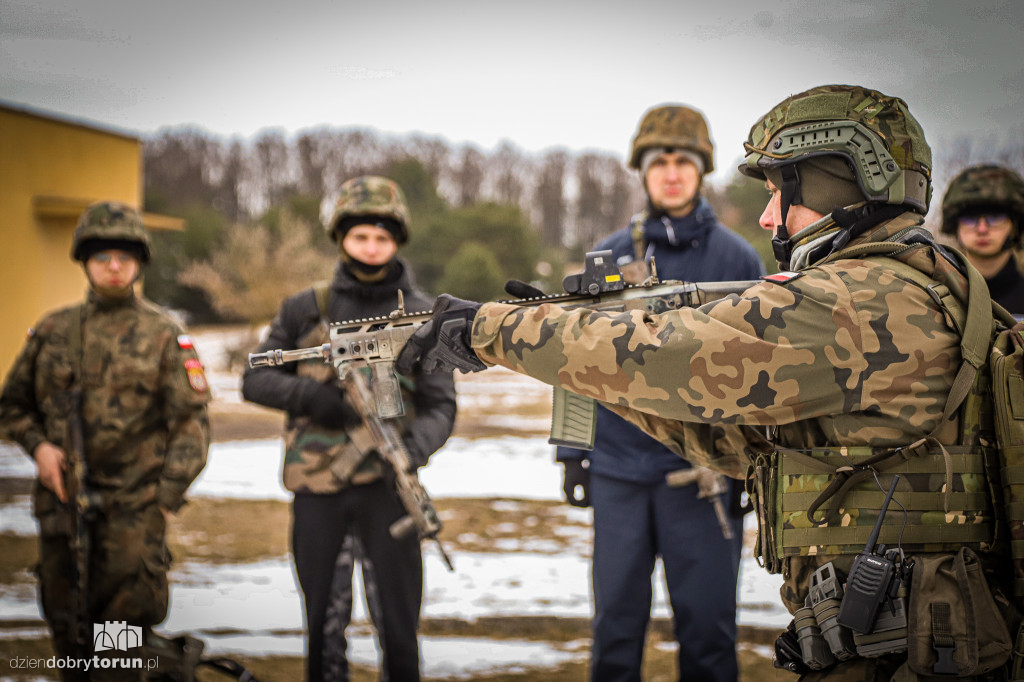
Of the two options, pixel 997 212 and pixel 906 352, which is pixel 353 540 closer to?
pixel 906 352

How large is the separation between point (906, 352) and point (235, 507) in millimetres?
6757

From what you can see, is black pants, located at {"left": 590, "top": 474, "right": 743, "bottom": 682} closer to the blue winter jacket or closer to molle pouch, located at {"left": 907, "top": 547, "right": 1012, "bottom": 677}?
the blue winter jacket

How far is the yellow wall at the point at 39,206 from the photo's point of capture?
33.4 ft

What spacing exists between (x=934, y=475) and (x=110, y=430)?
3.29 meters

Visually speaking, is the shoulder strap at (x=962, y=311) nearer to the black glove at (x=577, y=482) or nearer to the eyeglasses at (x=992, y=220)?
the black glove at (x=577, y=482)

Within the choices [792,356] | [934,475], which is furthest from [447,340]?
[934,475]

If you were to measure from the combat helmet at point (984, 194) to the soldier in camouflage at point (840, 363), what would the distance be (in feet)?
8.06

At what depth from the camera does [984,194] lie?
421 centimetres

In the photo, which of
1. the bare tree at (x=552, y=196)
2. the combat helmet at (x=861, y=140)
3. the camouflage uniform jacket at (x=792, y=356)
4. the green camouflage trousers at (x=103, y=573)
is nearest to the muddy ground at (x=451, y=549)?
the green camouflage trousers at (x=103, y=573)

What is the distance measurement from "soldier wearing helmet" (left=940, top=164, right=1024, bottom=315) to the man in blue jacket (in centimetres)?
153

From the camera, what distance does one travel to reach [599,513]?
3.43 meters

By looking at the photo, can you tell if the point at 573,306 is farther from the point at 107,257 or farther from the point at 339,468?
the point at 107,257

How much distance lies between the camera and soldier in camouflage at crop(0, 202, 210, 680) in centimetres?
346

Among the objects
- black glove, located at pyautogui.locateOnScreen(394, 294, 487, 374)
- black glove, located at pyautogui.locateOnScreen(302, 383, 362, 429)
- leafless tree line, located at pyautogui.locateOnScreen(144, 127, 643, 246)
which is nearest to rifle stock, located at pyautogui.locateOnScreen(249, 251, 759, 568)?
→ black glove, located at pyautogui.locateOnScreen(394, 294, 487, 374)
